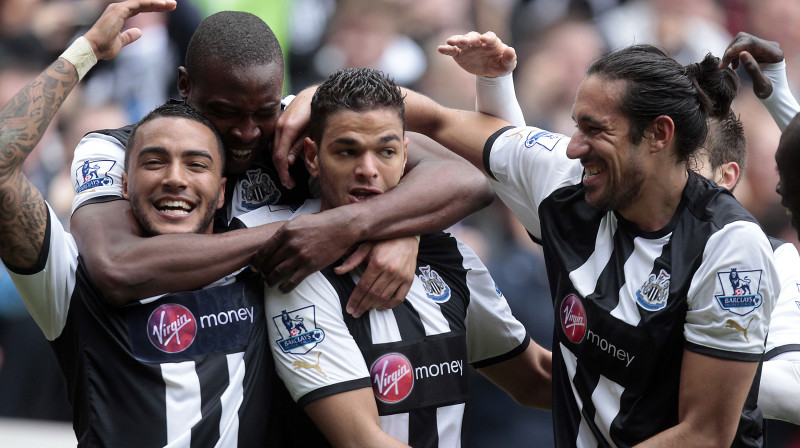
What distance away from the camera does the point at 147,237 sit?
113 inches

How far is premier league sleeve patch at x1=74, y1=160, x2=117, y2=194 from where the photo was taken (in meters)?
3.02

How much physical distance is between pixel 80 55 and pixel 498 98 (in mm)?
1621

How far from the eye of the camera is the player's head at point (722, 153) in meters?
3.44

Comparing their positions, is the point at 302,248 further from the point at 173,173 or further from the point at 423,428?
the point at 423,428

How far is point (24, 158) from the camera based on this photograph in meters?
2.70

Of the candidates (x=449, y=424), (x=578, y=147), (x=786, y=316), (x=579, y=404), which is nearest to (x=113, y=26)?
(x=578, y=147)

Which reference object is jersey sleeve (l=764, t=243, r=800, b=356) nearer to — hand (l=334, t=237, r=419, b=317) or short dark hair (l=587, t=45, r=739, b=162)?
short dark hair (l=587, t=45, r=739, b=162)

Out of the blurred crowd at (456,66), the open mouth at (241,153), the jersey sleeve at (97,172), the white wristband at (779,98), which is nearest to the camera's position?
the jersey sleeve at (97,172)

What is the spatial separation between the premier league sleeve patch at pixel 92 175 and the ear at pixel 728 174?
2407 millimetres

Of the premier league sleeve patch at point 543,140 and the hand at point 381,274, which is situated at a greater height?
the premier league sleeve patch at point 543,140

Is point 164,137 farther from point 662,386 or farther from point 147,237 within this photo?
point 662,386

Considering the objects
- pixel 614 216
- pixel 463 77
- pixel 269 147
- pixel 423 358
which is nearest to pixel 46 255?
pixel 269 147

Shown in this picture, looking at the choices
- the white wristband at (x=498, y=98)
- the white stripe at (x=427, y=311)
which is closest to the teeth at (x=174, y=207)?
the white stripe at (x=427, y=311)

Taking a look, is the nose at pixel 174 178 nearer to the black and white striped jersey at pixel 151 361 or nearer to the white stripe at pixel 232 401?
the black and white striped jersey at pixel 151 361
